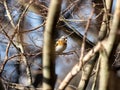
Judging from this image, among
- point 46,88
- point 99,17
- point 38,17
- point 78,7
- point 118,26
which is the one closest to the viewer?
point 118,26

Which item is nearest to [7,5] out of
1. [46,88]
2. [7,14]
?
[7,14]

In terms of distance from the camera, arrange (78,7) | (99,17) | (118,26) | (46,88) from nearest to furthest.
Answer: (118,26)
(46,88)
(99,17)
(78,7)

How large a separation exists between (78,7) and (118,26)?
1740 millimetres

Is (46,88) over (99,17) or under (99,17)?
under

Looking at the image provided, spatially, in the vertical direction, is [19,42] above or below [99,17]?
below

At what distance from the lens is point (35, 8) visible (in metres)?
3.31

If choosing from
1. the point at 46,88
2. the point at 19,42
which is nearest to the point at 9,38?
the point at 19,42

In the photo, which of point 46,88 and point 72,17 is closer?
point 46,88

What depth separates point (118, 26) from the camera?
140 cm

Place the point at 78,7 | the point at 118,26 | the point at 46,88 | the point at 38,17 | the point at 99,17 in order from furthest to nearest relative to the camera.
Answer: the point at 38,17 → the point at 78,7 → the point at 99,17 → the point at 46,88 → the point at 118,26

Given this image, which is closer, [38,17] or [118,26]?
[118,26]

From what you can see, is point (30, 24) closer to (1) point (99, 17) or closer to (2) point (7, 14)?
(2) point (7, 14)

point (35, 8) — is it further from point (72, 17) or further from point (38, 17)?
point (72, 17)

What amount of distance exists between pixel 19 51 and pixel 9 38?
38cm
